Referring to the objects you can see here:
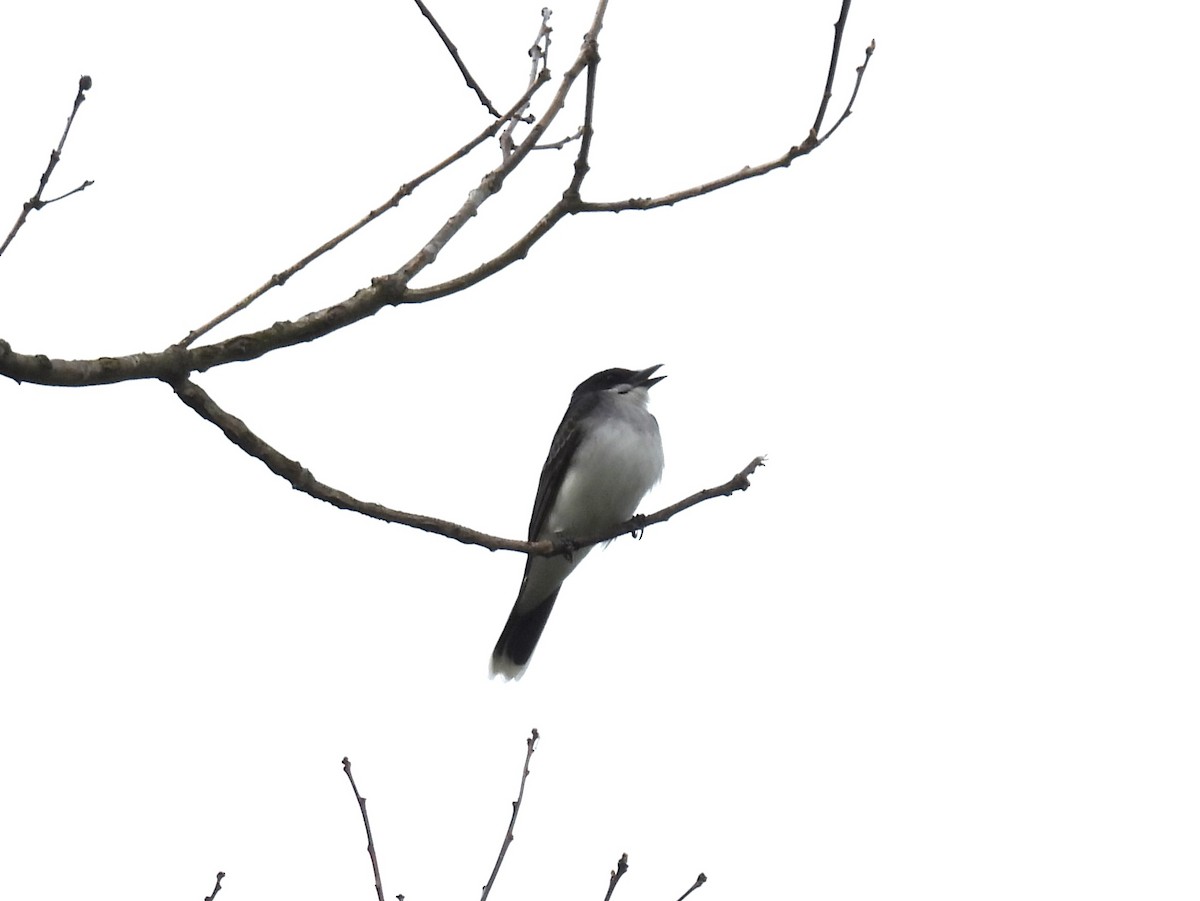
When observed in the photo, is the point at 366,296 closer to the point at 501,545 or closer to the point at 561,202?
the point at 561,202

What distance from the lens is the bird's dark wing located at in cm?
888

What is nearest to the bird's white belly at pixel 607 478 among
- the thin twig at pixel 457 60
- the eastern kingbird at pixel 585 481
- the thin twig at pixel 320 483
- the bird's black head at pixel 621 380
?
the eastern kingbird at pixel 585 481

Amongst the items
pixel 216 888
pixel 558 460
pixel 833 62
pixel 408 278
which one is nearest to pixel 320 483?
pixel 408 278

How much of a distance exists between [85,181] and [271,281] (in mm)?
951

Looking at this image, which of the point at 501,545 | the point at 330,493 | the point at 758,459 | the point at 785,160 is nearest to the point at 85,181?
the point at 330,493

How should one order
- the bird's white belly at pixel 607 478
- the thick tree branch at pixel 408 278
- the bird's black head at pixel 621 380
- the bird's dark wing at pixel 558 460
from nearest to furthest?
the thick tree branch at pixel 408 278 → the bird's white belly at pixel 607 478 → the bird's dark wing at pixel 558 460 → the bird's black head at pixel 621 380

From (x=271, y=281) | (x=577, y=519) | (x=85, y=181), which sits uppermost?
(x=577, y=519)

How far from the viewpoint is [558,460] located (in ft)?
29.2

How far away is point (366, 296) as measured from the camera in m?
3.91

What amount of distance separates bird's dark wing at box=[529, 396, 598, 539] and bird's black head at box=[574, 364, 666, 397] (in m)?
0.32

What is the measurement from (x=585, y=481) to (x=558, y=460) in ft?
1.25

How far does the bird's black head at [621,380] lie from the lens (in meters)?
9.42

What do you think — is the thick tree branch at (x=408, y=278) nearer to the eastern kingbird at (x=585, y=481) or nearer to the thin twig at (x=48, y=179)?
the thin twig at (x=48, y=179)

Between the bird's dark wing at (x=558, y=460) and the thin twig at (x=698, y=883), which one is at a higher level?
the bird's dark wing at (x=558, y=460)
